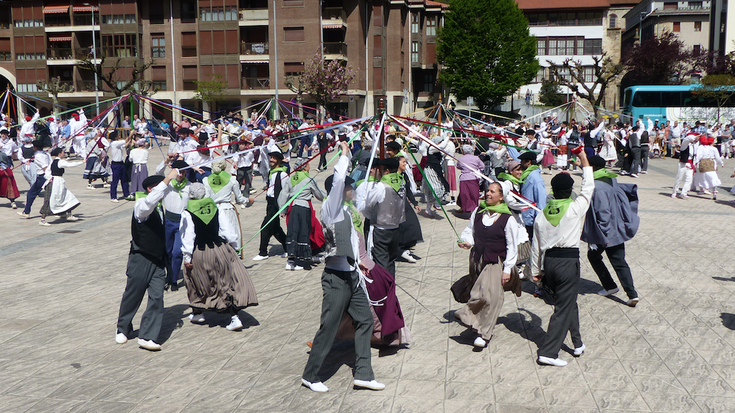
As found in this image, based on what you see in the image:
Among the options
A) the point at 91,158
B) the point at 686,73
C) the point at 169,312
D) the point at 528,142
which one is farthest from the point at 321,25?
the point at 169,312

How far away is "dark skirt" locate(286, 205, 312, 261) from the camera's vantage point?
28.0ft

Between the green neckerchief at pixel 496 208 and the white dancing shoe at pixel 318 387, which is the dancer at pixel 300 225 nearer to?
the green neckerchief at pixel 496 208

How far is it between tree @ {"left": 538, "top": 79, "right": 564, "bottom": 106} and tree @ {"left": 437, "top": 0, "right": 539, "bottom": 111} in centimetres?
315

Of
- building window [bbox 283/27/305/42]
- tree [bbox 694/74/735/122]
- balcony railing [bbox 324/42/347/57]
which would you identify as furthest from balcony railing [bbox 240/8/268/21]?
tree [bbox 694/74/735/122]

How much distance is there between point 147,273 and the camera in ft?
19.1

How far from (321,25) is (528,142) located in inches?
1434

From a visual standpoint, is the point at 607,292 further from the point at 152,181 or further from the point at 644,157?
the point at 644,157

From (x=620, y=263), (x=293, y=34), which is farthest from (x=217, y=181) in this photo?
(x=293, y=34)

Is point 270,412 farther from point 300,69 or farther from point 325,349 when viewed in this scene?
point 300,69

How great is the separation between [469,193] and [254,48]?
130 feet

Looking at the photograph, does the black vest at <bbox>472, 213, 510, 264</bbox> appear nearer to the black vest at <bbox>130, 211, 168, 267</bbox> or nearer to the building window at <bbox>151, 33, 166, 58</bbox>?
the black vest at <bbox>130, 211, 168, 267</bbox>

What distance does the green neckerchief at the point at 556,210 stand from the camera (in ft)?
17.9

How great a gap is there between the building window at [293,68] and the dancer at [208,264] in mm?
42723

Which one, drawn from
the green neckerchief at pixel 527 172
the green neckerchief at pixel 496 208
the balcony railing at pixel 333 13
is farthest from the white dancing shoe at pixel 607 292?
the balcony railing at pixel 333 13
